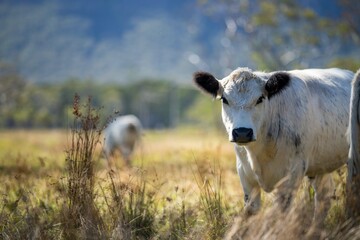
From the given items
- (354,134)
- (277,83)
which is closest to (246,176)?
(277,83)

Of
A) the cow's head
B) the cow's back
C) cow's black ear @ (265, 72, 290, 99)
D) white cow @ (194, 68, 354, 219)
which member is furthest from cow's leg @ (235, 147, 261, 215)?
cow's black ear @ (265, 72, 290, 99)

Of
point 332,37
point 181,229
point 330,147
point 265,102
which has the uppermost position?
point 332,37

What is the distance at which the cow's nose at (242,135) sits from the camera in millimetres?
5902

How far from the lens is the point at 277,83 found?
251 inches

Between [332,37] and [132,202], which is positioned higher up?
[332,37]

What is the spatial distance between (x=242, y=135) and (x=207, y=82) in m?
1.09

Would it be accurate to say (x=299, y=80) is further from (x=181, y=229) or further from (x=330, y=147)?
(x=181, y=229)


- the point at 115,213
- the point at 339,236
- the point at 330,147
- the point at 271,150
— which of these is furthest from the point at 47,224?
the point at 330,147

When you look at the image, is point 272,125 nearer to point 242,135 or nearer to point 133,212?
point 242,135

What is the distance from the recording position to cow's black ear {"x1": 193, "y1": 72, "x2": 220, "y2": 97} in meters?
6.74

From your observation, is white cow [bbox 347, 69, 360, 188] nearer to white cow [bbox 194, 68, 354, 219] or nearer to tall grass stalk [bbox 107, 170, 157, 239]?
white cow [bbox 194, 68, 354, 219]

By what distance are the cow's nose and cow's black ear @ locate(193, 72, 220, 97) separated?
95 centimetres

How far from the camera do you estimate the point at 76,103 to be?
5.92 meters

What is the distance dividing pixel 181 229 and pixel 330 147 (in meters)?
2.13
